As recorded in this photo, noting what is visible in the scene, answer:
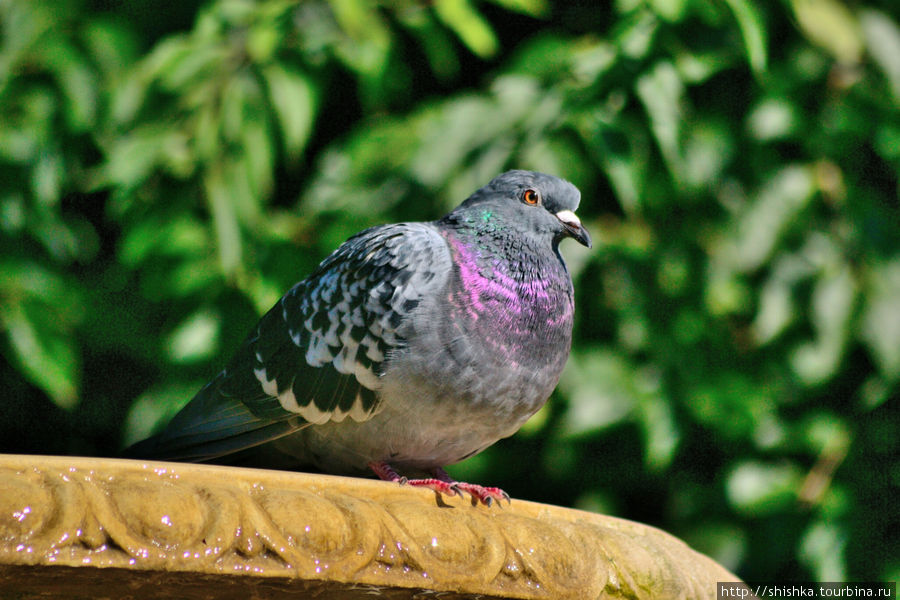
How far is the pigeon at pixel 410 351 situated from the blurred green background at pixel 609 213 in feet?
1.59

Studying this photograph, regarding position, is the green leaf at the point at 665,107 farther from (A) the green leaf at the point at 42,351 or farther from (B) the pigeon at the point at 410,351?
(A) the green leaf at the point at 42,351

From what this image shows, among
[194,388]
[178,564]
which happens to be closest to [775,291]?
[194,388]

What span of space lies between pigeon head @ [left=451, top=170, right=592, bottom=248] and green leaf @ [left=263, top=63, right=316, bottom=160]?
2.36ft

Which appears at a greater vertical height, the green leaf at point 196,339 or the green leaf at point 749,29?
the green leaf at point 749,29

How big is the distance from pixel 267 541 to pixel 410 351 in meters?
0.82

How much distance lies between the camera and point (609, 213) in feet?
9.73

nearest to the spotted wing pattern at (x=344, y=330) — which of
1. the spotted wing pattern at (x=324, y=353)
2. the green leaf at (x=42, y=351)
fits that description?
the spotted wing pattern at (x=324, y=353)

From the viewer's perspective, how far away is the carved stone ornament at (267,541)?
119 centimetres

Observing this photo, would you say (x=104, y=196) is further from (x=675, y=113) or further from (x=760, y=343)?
(x=760, y=343)

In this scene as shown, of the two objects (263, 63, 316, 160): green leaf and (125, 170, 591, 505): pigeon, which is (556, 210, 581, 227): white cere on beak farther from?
(263, 63, 316, 160): green leaf

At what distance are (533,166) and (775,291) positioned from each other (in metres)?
0.82

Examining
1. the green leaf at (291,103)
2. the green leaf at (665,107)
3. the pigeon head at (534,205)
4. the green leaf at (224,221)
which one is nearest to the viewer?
the pigeon head at (534,205)

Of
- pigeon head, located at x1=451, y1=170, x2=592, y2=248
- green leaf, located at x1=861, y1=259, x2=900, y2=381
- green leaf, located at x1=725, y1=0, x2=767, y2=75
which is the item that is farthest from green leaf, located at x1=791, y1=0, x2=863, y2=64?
pigeon head, located at x1=451, y1=170, x2=592, y2=248

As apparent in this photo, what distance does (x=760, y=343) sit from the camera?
288cm
